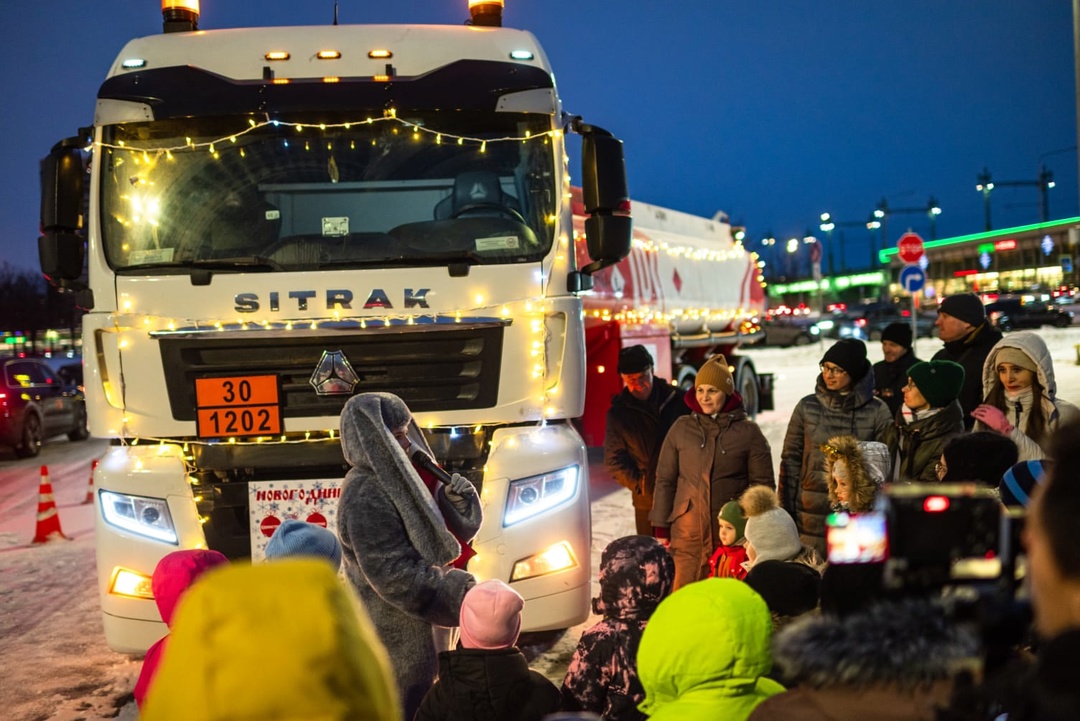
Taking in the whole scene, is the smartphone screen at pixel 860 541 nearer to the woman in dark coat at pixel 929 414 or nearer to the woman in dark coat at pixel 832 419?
the woman in dark coat at pixel 929 414

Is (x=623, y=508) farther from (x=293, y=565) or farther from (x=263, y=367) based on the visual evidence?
(x=293, y=565)

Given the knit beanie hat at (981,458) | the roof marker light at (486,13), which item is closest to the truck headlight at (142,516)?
the roof marker light at (486,13)

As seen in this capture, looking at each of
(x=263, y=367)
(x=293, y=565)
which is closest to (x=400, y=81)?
(x=263, y=367)

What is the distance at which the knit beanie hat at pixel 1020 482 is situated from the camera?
3225 mm

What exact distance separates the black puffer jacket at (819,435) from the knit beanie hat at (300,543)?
9.47 ft

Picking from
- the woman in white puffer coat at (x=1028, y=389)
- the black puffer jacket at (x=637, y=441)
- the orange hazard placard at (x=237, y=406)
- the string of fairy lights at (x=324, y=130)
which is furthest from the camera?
the black puffer jacket at (x=637, y=441)

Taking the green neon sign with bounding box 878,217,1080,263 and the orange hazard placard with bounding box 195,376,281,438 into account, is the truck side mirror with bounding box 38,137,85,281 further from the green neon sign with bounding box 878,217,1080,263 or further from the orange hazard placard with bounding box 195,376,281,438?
the green neon sign with bounding box 878,217,1080,263

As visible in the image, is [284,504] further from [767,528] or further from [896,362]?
[896,362]

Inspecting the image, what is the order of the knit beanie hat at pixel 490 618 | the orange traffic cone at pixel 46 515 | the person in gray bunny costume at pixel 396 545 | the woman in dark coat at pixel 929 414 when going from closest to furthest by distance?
the knit beanie hat at pixel 490 618 < the person in gray bunny costume at pixel 396 545 < the woman in dark coat at pixel 929 414 < the orange traffic cone at pixel 46 515

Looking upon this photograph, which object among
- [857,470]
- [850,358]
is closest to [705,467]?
[850,358]

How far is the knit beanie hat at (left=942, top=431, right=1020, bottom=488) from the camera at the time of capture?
3.92m

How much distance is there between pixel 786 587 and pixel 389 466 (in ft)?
5.07

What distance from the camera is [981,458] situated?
3.95 m

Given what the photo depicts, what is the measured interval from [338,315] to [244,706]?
461cm
